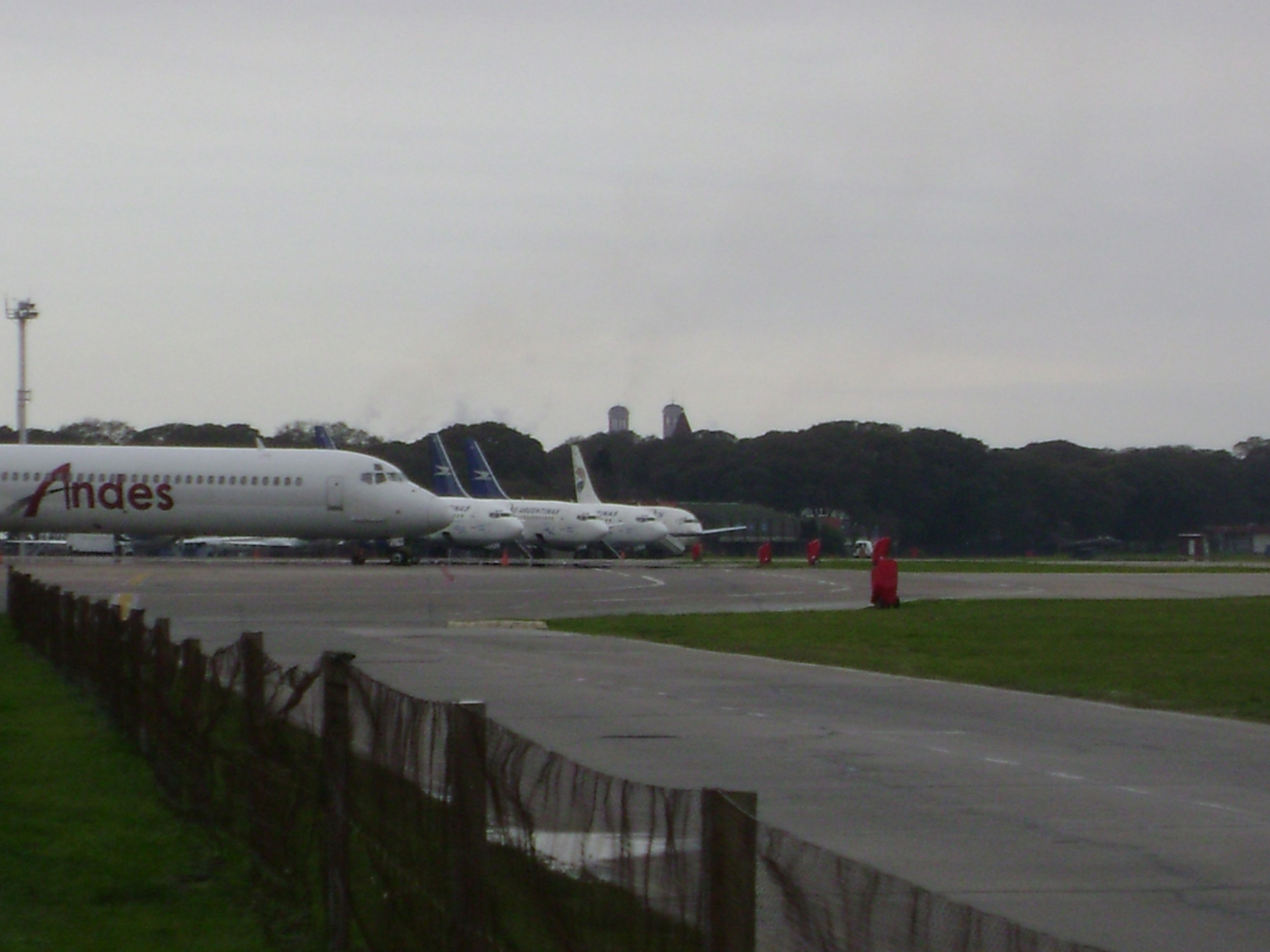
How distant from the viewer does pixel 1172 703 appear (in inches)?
663

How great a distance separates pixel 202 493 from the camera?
51406 mm

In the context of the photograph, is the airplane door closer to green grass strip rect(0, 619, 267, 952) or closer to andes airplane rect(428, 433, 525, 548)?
andes airplane rect(428, 433, 525, 548)

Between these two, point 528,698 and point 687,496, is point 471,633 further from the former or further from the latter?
point 687,496

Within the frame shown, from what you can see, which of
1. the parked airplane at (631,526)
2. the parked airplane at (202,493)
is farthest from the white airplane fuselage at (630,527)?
the parked airplane at (202,493)

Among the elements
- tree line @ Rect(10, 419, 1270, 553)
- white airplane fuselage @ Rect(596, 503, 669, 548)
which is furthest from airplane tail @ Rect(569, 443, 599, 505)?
tree line @ Rect(10, 419, 1270, 553)

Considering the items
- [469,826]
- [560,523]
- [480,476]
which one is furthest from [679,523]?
[469,826]

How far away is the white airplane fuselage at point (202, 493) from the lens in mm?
50812

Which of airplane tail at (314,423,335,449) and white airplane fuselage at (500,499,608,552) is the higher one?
airplane tail at (314,423,335,449)

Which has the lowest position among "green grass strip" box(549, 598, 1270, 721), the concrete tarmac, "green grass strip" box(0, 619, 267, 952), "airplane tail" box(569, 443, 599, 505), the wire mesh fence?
"green grass strip" box(0, 619, 267, 952)

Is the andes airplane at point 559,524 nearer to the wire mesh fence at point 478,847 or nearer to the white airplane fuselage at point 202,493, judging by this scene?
the white airplane fuselage at point 202,493

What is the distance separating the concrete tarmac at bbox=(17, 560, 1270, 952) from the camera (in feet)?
26.1

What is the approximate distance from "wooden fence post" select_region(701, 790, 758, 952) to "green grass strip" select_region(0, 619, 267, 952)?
3.76 meters

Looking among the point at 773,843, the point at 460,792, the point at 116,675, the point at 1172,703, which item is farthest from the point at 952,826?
the point at 1172,703

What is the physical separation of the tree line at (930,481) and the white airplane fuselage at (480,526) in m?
42.5
